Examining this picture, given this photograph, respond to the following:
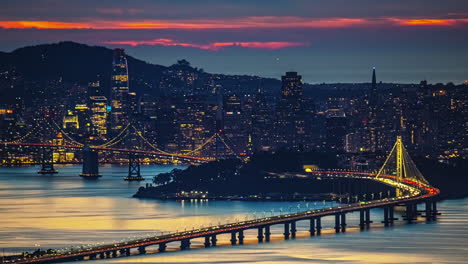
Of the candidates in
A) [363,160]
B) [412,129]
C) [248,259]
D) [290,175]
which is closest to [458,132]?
[412,129]

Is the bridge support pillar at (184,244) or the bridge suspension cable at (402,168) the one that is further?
the bridge suspension cable at (402,168)

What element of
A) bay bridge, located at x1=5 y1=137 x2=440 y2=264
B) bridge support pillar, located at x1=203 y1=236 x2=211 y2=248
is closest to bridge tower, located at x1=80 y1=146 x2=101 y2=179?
bay bridge, located at x1=5 y1=137 x2=440 y2=264

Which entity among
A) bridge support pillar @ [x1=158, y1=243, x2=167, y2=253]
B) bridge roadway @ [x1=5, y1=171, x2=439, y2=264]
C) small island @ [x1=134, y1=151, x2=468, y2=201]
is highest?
small island @ [x1=134, y1=151, x2=468, y2=201]

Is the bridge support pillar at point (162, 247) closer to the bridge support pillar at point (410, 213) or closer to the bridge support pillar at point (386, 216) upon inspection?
the bridge support pillar at point (386, 216)

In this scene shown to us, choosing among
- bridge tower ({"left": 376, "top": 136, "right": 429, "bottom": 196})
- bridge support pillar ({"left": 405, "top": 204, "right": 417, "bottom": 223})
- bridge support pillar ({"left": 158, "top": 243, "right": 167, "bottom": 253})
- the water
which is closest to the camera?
the water

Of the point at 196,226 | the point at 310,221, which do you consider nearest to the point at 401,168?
the point at 310,221

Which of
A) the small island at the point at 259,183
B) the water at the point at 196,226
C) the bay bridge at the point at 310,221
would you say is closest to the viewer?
the bay bridge at the point at 310,221

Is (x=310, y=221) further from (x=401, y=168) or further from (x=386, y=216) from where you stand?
(x=401, y=168)

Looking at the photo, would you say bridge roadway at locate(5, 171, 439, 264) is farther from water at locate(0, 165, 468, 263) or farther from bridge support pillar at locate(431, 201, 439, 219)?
water at locate(0, 165, 468, 263)

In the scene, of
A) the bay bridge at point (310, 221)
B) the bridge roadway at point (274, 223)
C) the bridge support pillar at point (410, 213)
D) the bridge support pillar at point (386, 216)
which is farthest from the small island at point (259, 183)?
the bridge support pillar at point (386, 216)
